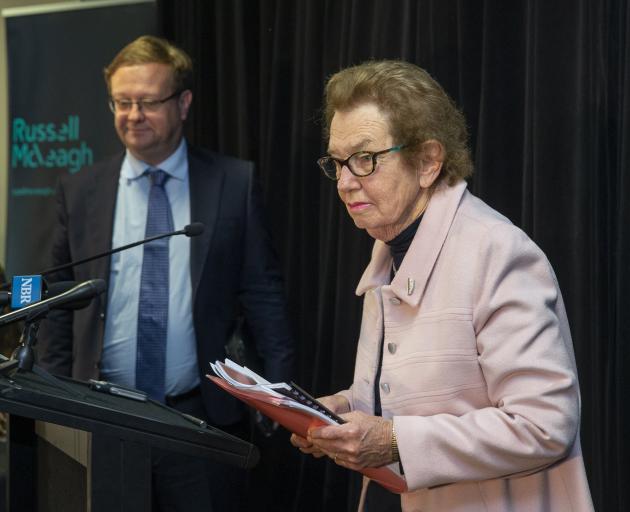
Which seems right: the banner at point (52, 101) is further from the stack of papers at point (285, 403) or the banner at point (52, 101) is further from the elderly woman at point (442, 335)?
the stack of papers at point (285, 403)

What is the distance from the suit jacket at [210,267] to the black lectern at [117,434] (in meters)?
1.37

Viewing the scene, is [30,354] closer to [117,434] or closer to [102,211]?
[117,434]

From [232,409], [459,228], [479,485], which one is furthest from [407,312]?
[232,409]

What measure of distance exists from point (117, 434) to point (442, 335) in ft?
2.19

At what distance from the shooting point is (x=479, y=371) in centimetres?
173

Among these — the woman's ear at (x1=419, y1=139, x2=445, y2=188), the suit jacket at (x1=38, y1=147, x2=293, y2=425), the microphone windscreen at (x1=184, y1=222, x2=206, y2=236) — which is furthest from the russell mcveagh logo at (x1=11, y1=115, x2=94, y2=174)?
the woman's ear at (x1=419, y1=139, x2=445, y2=188)

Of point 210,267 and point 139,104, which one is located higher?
point 139,104

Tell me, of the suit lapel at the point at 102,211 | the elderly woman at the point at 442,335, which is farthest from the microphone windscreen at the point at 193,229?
the suit lapel at the point at 102,211

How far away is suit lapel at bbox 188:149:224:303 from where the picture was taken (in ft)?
9.58

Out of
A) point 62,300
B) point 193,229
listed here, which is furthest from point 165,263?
point 62,300

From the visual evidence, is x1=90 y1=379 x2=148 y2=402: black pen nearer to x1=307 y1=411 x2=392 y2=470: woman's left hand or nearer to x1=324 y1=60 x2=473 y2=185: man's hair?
x1=307 y1=411 x2=392 y2=470: woman's left hand

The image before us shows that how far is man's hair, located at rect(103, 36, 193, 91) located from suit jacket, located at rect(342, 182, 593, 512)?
1475 millimetres

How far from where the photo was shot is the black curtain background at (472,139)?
8.41ft

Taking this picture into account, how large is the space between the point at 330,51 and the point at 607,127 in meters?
1.23
